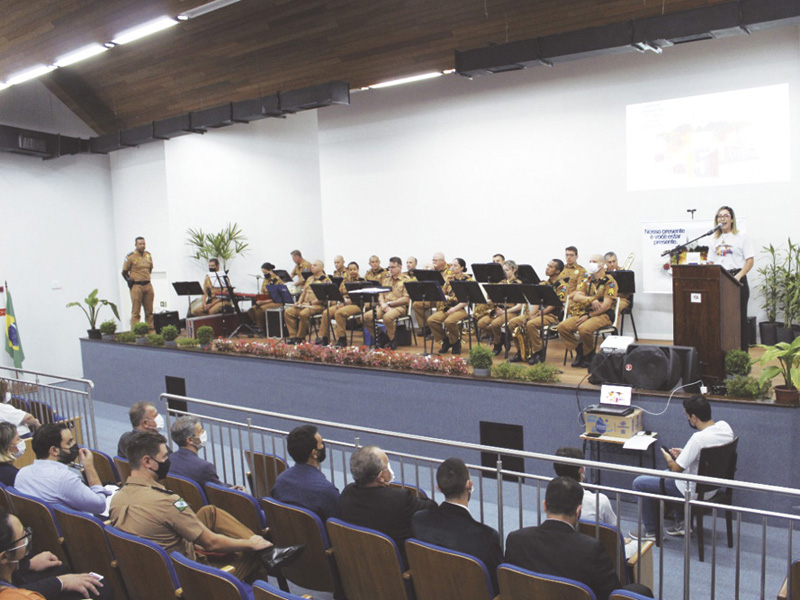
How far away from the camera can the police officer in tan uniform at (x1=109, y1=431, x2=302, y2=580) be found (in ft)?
10.8

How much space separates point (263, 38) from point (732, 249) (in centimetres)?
732

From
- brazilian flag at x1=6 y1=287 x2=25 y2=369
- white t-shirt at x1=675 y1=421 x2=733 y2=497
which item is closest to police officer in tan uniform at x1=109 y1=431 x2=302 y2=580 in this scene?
white t-shirt at x1=675 y1=421 x2=733 y2=497

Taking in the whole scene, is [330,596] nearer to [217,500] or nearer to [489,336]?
[217,500]

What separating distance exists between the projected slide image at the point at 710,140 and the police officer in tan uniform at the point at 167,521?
7.71 meters

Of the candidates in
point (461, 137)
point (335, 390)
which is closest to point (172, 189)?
point (461, 137)

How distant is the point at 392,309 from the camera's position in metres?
9.45

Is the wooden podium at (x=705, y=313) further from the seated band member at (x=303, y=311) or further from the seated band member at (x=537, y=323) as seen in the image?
the seated band member at (x=303, y=311)

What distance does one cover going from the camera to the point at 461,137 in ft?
36.8

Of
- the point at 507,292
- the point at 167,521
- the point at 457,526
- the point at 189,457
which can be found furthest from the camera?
the point at 507,292

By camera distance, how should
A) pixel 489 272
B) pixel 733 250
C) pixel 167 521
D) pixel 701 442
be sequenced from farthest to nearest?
pixel 489 272 < pixel 733 250 < pixel 701 442 < pixel 167 521

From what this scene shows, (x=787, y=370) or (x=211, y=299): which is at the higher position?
(x=211, y=299)

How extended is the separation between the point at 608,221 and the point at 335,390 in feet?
15.3

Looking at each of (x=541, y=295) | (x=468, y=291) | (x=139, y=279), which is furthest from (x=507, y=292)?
(x=139, y=279)

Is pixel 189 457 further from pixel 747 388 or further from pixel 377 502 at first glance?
pixel 747 388
